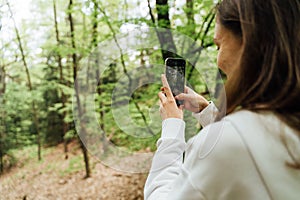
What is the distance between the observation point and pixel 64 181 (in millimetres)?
4113

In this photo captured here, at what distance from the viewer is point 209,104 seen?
657 millimetres

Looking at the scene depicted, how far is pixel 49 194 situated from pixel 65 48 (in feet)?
6.96

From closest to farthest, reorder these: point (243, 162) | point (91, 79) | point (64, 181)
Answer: point (243, 162) → point (91, 79) → point (64, 181)

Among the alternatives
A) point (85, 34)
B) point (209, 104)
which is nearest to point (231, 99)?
point (209, 104)

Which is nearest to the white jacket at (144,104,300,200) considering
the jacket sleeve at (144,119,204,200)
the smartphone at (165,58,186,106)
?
the jacket sleeve at (144,119,204,200)

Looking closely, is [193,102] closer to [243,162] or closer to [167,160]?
[167,160]

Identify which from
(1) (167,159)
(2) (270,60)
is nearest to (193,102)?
(1) (167,159)

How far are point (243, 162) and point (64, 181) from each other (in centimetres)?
415

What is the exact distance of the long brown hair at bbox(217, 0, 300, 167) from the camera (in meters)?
0.34

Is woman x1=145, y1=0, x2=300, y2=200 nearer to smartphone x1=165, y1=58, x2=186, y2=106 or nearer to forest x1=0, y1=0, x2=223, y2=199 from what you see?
smartphone x1=165, y1=58, x2=186, y2=106

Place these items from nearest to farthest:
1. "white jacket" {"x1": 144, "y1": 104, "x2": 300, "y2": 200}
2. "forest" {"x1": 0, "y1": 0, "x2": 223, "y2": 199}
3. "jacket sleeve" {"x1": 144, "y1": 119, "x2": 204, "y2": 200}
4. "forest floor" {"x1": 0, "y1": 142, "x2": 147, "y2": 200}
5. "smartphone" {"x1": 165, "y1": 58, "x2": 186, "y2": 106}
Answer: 1. "white jacket" {"x1": 144, "y1": 104, "x2": 300, "y2": 200}
2. "jacket sleeve" {"x1": 144, "y1": 119, "x2": 204, "y2": 200}
3. "smartphone" {"x1": 165, "y1": 58, "x2": 186, "y2": 106}
4. "forest" {"x1": 0, "y1": 0, "x2": 223, "y2": 199}
5. "forest floor" {"x1": 0, "y1": 142, "x2": 147, "y2": 200}

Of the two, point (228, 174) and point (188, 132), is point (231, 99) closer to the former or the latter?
point (228, 174)

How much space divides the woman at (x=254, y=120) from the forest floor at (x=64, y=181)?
2733 mm

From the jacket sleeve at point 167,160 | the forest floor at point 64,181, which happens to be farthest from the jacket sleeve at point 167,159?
the forest floor at point 64,181
